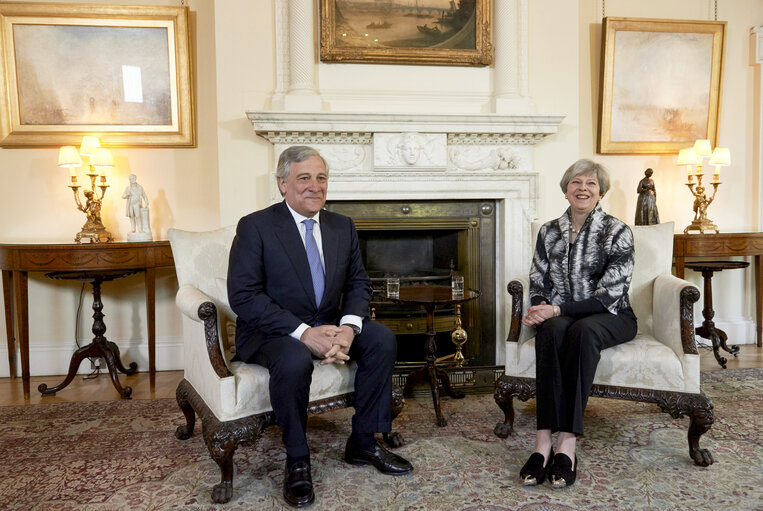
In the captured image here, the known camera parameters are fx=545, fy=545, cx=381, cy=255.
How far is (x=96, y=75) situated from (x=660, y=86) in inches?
169

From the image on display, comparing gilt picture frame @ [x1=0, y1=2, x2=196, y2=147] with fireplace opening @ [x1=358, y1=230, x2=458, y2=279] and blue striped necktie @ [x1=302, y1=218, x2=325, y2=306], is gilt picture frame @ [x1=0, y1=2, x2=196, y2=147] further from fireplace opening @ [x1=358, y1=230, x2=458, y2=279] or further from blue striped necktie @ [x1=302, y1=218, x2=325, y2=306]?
blue striped necktie @ [x1=302, y1=218, x2=325, y2=306]

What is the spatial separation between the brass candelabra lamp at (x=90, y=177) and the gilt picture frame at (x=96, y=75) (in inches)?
9.7

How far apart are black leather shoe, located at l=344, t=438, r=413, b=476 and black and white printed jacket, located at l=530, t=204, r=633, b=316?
962mm

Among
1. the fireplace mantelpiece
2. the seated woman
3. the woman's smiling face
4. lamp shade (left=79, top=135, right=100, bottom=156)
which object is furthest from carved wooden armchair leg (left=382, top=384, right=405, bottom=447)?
lamp shade (left=79, top=135, right=100, bottom=156)

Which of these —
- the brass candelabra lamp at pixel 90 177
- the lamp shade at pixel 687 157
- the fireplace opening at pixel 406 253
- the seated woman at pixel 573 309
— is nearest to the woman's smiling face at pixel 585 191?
the seated woman at pixel 573 309

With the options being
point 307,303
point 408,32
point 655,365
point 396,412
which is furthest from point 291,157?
point 408,32

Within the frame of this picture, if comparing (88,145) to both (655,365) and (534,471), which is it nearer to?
(534,471)

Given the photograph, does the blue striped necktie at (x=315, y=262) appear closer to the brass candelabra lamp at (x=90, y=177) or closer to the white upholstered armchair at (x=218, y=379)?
the white upholstered armchair at (x=218, y=379)

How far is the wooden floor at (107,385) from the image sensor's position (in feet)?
11.1

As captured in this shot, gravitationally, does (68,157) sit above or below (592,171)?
above

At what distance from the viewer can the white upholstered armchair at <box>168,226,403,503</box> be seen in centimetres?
204

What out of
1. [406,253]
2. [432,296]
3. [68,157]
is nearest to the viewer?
[432,296]

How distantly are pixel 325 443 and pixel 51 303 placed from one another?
8.74ft

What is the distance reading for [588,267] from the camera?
2465mm
